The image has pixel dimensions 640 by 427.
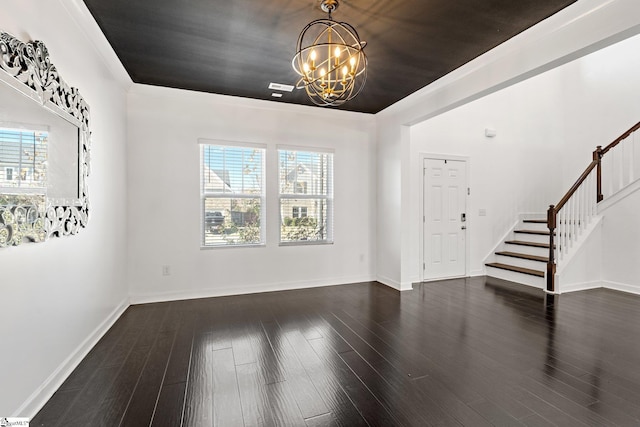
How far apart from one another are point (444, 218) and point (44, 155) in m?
5.09

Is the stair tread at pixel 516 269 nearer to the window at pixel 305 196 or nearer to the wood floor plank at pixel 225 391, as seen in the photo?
the window at pixel 305 196

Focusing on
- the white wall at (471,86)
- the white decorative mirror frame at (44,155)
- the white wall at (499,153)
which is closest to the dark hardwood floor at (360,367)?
the white decorative mirror frame at (44,155)

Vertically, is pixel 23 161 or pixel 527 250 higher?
pixel 23 161

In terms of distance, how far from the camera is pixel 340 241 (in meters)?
4.83

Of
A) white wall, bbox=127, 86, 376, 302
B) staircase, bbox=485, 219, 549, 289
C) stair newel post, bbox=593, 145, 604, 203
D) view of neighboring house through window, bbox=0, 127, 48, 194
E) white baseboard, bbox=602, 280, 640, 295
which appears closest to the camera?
view of neighboring house through window, bbox=0, 127, 48, 194

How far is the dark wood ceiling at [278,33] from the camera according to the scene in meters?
2.22

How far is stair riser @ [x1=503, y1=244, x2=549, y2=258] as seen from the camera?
4949 millimetres

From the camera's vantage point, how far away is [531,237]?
532cm

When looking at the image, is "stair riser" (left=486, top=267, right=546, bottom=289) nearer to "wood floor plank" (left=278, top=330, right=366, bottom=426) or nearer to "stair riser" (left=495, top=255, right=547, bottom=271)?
"stair riser" (left=495, top=255, right=547, bottom=271)

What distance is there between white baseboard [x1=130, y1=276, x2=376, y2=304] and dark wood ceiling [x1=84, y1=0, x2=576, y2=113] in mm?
2727

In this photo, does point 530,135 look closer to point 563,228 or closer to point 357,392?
point 563,228

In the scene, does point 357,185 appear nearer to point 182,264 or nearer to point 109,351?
point 182,264

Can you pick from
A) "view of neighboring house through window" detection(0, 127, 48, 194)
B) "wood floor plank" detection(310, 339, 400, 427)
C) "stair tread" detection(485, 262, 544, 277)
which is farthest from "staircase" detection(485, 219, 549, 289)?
"view of neighboring house through window" detection(0, 127, 48, 194)

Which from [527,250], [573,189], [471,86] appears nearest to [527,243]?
[527,250]
